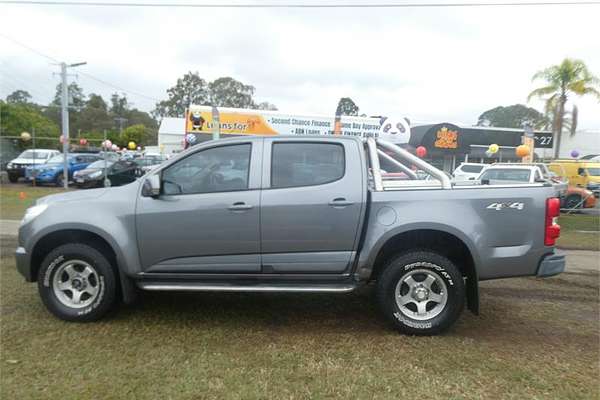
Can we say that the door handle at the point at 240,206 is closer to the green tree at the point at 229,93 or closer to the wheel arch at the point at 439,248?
the wheel arch at the point at 439,248

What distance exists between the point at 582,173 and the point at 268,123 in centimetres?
1293

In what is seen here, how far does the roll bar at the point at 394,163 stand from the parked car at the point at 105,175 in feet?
55.5

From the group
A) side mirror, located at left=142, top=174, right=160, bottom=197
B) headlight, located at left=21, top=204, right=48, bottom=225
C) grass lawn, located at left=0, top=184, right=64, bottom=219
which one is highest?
side mirror, located at left=142, top=174, right=160, bottom=197

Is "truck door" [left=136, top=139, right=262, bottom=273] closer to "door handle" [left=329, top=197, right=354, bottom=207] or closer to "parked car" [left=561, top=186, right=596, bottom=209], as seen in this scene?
"door handle" [left=329, top=197, right=354, bottom=207]

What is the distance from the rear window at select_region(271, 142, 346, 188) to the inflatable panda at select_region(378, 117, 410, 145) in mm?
10854

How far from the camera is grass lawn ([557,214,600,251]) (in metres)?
8.84

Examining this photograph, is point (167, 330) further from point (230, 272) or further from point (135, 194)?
point (135, 194)

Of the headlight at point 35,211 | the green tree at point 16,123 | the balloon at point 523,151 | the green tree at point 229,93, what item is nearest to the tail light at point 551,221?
the headlight at point 35,211

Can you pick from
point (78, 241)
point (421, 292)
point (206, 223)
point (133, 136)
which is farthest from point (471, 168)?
point (133, 136)

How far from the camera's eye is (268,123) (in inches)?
694

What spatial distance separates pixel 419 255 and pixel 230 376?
6.30ft

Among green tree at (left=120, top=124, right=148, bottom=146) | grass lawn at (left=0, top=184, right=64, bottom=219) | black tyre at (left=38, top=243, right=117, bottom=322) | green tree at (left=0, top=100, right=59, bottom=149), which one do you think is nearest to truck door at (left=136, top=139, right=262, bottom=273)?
black tyre at (left=38, top=243, right=117, bottom=322)

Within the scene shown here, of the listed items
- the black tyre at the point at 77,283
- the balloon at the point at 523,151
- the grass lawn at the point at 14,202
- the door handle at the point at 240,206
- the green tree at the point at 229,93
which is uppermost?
the green tree at the point at 229,93

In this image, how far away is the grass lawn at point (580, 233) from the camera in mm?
8844
